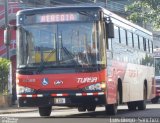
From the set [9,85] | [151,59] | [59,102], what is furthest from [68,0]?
[59,102]

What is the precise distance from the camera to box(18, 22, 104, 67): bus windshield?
59.9 ft

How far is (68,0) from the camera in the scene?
61344 mm

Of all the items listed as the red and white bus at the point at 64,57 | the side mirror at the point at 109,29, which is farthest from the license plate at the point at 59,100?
the side mirror at the point at 109,29

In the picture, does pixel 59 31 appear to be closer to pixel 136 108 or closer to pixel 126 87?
pixel 126 87

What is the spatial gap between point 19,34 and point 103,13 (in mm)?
2797

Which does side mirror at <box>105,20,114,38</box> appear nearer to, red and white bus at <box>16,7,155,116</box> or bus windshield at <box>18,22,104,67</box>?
red and white bus at <box>16,7,155,116</box>

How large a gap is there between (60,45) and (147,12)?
25.6 metres

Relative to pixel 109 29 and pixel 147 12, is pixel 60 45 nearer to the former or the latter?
pixel 109 29

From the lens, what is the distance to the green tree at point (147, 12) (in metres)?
40.9

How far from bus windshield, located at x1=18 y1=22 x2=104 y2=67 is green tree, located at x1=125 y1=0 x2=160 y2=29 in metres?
22.8

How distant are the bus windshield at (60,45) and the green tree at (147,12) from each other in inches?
899

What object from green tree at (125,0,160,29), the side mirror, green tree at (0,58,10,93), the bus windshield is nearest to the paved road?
the bus windshield

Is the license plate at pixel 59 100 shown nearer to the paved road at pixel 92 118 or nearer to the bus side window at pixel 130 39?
the paved road at pixel 92 118

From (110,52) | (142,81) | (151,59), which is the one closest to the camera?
(110,52)
